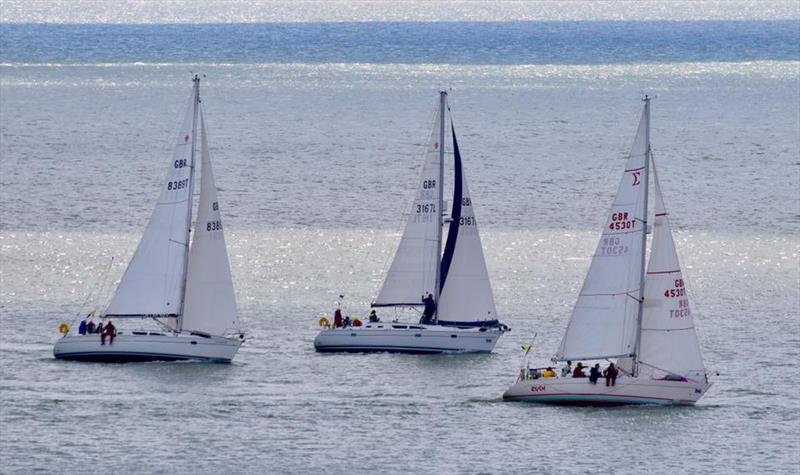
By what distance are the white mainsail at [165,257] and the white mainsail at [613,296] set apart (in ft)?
53.3

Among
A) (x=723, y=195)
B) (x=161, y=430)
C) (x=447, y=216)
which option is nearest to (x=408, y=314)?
(x=447, y=216)

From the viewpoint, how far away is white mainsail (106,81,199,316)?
93.9 meters

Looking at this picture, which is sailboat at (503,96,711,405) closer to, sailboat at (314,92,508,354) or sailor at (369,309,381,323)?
sailboat at (314,92,508,354)

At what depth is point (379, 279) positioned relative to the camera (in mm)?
113000

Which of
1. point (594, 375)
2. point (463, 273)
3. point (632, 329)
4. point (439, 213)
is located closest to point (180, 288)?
point (439, 213)

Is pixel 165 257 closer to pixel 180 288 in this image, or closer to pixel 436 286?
pixel 180 288

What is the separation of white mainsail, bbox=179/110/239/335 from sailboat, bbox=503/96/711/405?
12.8 meters

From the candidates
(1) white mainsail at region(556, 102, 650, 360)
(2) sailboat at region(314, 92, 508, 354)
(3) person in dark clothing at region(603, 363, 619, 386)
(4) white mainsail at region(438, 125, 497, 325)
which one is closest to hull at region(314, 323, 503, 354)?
(2) sailboat at region(314, 92, 508, 354)

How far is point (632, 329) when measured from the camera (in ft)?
283

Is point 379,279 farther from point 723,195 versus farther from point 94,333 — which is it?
point 723,195

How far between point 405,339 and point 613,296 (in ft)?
39.3

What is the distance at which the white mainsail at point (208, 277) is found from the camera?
92.9m

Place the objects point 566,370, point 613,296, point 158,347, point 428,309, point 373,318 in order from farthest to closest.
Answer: point 428,309 < point 373,318 < point 158,347 < point 566,370 < point 613,296

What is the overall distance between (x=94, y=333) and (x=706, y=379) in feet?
77.4
